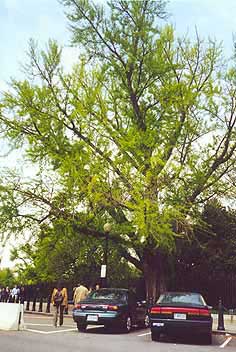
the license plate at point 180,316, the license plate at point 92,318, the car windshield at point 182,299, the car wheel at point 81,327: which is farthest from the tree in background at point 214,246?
the license plate at point 180,316

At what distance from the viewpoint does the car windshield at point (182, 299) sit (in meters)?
13.4

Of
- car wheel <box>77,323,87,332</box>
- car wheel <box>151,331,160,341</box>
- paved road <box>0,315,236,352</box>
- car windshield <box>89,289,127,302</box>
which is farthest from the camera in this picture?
car windshield <box>89,289,127,302</box>

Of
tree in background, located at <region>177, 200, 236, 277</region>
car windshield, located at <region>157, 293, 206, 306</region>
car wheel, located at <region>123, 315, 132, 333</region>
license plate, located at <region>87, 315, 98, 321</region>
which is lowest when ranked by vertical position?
car wheel, located at <region>123, 315, 132, 333</region>

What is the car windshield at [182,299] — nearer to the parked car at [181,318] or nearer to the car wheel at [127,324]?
the parked car at [181,318]

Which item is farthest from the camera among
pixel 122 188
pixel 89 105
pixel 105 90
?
pixel 105 90

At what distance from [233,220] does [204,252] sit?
103 inches

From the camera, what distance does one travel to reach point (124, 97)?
81.4 feet

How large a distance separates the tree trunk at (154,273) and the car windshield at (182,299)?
10.2 m

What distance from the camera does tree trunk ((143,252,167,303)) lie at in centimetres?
2436

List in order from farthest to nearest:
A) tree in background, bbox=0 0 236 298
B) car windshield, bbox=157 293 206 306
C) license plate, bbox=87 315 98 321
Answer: tree in background, bbox=0 0 236 298 < license plate, bbox=87 315 98 321 < car windshield, bbox=157 293 206 306

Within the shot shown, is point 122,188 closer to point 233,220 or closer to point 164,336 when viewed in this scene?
point 164,336

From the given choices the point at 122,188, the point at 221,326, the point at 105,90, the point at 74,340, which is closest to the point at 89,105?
the point at 105,90

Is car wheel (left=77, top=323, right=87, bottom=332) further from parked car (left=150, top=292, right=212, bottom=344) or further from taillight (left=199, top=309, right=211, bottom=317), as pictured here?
taillight (left=199, top=309, right=211, bottom=317)

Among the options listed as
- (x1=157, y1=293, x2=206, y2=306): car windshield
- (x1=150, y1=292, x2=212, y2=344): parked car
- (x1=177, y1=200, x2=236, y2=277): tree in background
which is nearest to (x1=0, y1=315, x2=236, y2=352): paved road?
(x1=150, y1=292, x2=212, y2=344): parked car
